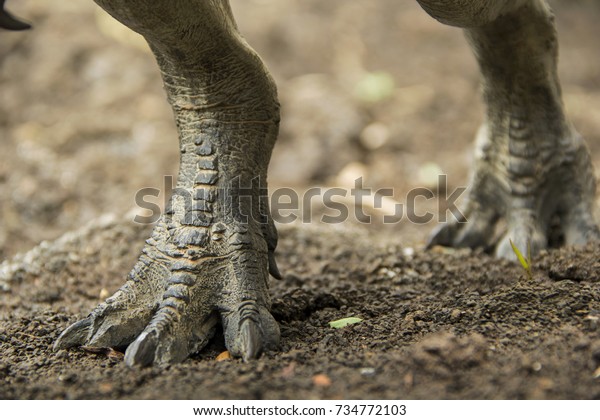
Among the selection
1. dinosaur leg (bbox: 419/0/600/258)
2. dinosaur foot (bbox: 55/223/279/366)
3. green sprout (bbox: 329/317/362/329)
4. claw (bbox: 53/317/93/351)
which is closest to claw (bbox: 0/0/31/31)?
dinosaur foot (bbox: 55/223/279/366)

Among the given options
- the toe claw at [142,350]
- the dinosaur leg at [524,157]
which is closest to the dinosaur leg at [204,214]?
the toe claw at [142,350]

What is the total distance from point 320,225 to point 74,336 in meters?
2.19

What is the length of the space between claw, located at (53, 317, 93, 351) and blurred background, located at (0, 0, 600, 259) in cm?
201

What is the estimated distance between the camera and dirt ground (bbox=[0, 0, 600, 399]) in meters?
1.85

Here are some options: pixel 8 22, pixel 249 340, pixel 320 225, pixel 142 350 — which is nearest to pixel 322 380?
pixel 249 340

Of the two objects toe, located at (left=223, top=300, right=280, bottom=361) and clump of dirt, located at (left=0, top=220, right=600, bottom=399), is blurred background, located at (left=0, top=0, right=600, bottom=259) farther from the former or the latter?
toe, located at (left=223, top=300, right=280, bottom=361)

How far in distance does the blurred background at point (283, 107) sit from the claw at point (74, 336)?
2008 mm

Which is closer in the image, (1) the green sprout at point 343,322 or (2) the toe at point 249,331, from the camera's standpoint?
(2) the toe at point 249,331

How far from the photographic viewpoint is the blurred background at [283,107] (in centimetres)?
505

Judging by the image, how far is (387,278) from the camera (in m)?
3.00

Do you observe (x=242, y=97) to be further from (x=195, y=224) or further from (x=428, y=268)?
(x=428, y=268)

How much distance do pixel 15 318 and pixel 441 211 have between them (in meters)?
2.91

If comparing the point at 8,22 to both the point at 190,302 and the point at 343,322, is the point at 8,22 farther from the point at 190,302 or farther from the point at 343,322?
the point at 343,322

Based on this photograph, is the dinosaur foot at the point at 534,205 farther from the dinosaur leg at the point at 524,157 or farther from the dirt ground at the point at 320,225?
the dirt ground at the point at 320,225
